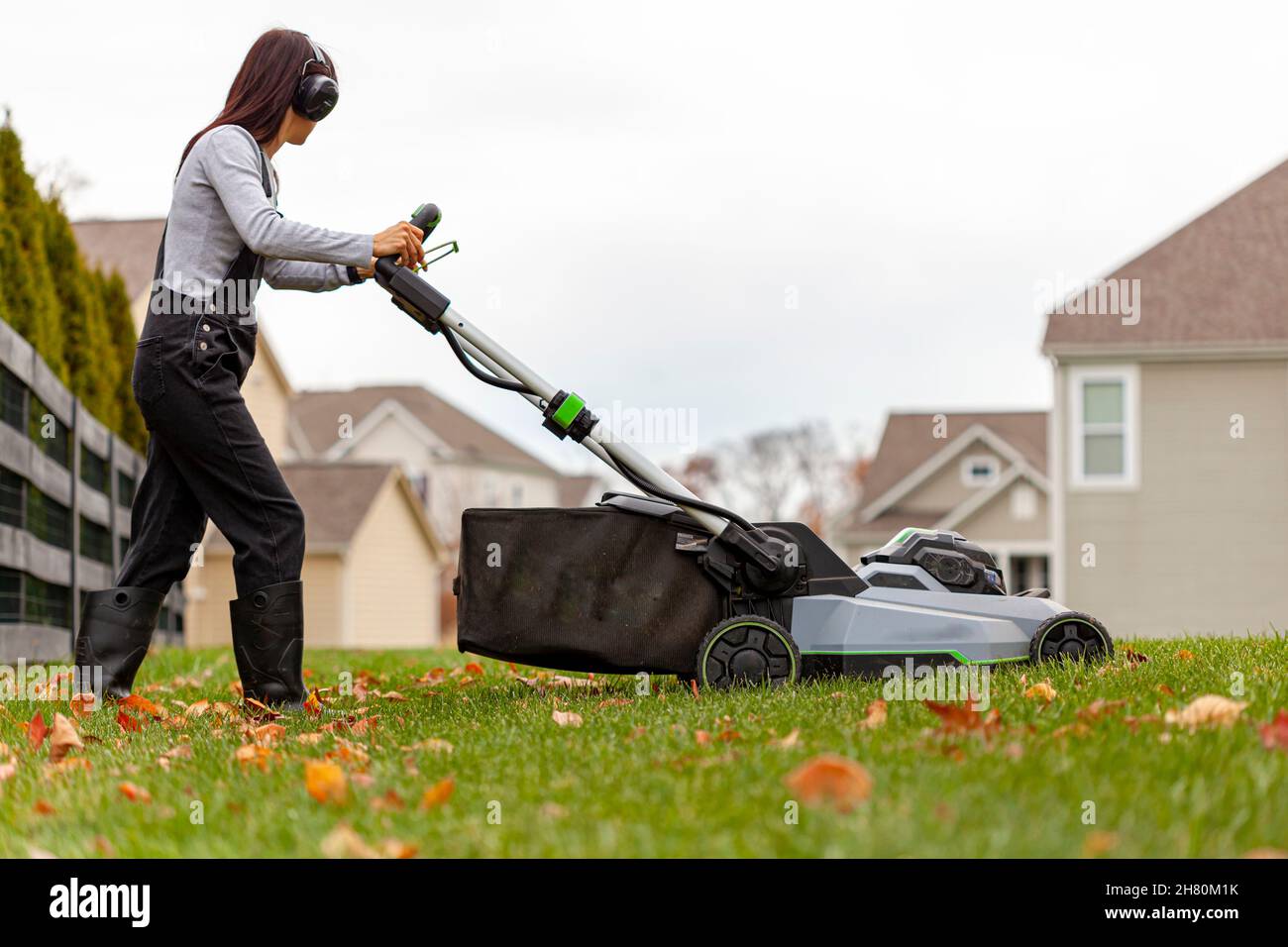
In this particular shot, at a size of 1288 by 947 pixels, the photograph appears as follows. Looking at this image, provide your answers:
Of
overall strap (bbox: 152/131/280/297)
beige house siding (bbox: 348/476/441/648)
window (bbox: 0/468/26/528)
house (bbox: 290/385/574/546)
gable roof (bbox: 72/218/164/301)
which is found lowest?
beige house siding (bbox: 348/476/441/648)

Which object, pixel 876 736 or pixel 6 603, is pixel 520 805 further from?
pixel 6 603

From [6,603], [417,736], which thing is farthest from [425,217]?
[6,603]

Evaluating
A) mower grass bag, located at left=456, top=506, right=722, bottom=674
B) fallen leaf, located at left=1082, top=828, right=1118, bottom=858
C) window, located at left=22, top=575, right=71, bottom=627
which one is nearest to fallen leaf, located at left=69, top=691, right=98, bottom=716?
mower grass bag, located at left=456, top=506, right=722, bottom=674

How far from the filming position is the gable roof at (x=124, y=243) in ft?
72.5

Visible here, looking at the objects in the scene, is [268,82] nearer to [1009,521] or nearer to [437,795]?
[437,795]

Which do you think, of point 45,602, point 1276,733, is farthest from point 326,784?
point 45,602

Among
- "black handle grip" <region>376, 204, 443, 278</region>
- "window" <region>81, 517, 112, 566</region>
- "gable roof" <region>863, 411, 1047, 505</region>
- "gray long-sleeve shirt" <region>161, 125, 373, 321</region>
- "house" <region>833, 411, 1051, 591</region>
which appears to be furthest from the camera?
"gable roof" <region>863, 411, 1047, 505</region>

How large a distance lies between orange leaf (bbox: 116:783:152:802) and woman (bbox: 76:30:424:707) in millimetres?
1337

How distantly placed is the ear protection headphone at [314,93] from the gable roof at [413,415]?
38935 millimetres

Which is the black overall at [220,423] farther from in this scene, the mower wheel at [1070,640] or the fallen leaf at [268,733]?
the mower wheel at [1070,640]

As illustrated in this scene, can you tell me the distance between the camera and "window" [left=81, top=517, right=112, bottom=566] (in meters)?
9.37

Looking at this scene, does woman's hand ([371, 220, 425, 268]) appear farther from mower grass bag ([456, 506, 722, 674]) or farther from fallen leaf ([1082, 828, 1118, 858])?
fallen leaf ([1082, 828, 1118, 858])

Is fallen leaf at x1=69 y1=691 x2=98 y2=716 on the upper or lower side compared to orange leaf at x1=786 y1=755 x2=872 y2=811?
lower

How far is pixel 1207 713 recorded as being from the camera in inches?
119
